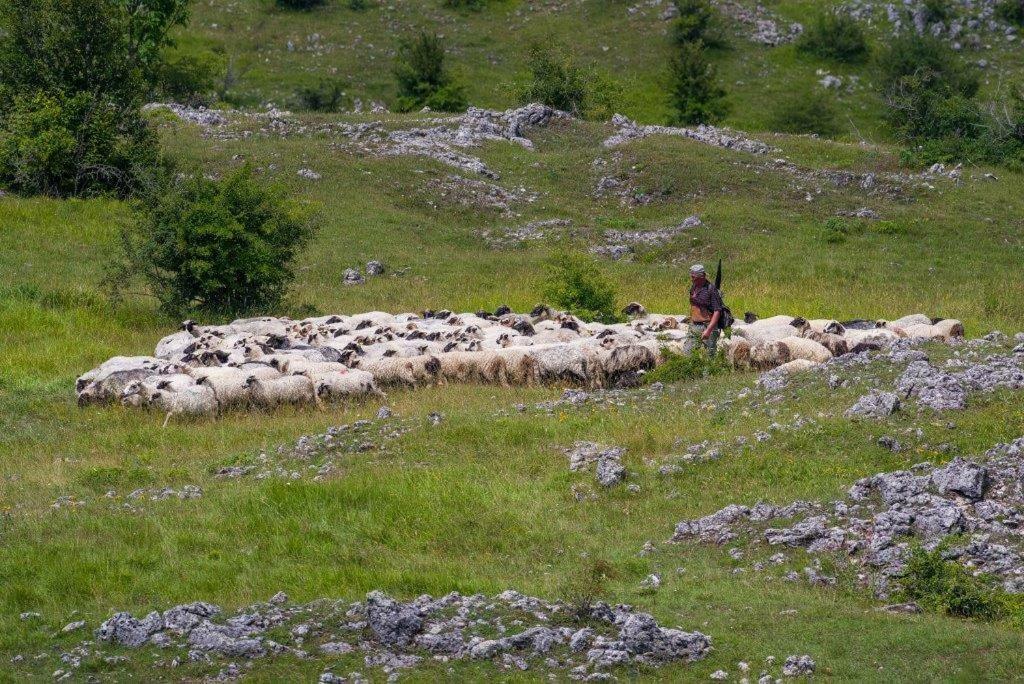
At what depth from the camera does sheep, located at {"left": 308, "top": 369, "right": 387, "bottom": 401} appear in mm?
20203

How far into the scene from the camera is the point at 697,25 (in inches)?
2645

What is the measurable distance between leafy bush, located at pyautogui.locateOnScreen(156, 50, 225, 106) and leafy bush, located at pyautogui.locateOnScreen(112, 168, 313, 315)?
34023 millimetres

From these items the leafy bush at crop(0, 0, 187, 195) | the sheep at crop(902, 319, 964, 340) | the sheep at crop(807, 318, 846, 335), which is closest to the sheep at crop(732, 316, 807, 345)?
the sheep at crop(807, 318, 846, 335)

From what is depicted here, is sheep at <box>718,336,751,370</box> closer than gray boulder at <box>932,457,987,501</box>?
No

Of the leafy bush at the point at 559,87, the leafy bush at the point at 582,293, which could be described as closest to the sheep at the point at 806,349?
the leafy bush at the point at 582,293

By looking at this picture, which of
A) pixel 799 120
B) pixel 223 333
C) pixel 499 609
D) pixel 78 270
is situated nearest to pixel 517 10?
pixel 799 120

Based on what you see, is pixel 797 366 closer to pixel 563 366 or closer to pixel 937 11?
pixel 563 366

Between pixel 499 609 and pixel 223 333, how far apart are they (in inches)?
608

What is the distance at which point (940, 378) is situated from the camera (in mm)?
15867

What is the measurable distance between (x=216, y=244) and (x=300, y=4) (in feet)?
165

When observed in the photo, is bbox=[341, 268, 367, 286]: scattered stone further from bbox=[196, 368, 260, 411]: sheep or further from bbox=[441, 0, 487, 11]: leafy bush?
bbox=[441, 0, 487, 11]: leafy bush

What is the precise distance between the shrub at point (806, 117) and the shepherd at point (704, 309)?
42465 millimetres

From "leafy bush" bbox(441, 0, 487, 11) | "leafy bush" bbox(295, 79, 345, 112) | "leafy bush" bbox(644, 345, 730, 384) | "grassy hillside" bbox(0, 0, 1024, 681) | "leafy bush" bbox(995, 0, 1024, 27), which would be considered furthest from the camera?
"leafy bush" bbox(441, 0, 487, 11)

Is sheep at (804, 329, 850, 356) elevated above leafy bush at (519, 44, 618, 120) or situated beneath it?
situated beneath
